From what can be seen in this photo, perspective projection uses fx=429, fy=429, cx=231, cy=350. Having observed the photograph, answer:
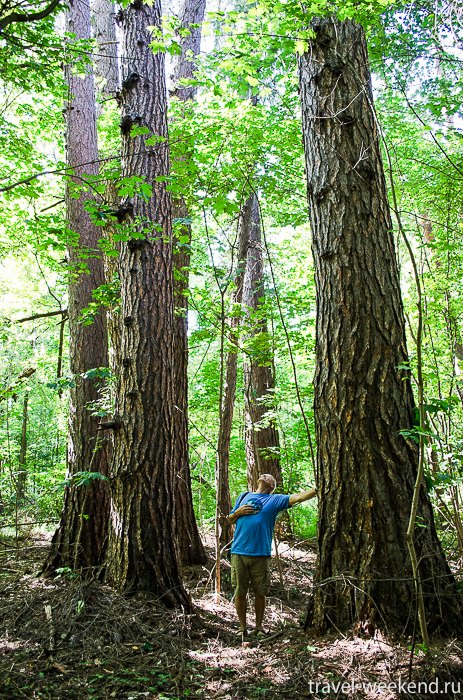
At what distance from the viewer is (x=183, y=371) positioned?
676cm

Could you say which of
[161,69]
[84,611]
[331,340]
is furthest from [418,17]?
[84,611]

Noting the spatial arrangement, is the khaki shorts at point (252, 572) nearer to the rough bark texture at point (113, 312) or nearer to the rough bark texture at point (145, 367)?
the rough bark texture at point (145, 367)

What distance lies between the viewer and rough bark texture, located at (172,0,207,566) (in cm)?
605

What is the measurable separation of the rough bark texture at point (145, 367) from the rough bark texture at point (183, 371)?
71cm

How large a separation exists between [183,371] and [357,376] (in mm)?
4111

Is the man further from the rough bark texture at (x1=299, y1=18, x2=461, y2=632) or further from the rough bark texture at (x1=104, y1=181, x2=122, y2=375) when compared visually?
the rough bark texture at (x1=104, y1=181, x2=122, y2=375)

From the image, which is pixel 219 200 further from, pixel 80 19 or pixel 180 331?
pixel 80 19

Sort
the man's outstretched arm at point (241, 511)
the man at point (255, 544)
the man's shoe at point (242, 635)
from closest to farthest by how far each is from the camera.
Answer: the man's shoe at point (242, 635) < the man at point (255, 544) < the man's outstretched arm at point (241, 511)

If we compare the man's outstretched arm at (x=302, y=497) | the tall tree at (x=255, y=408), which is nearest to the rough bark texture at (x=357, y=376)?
the man's outstretched arm at (x=302, y=497)

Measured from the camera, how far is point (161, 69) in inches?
198

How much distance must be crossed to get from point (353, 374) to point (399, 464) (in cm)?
66

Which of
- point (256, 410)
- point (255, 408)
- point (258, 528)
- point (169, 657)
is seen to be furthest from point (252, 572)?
point (256, 410)

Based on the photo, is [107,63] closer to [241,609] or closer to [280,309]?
[280,309]

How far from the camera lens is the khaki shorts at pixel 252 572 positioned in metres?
4.20
